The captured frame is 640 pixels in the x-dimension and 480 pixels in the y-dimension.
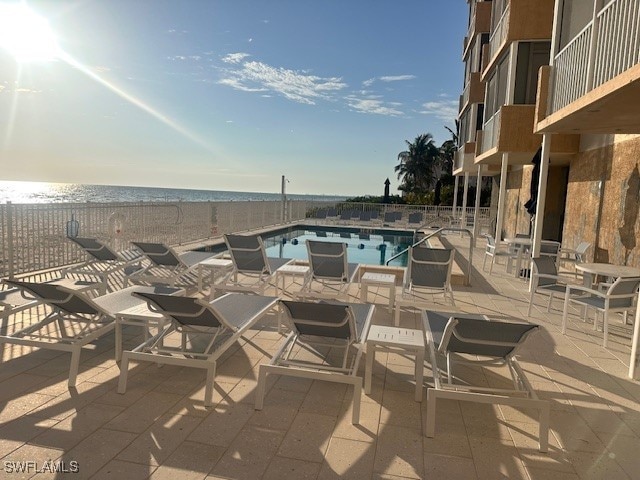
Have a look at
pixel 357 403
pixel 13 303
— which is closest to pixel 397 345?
pixel 357 403

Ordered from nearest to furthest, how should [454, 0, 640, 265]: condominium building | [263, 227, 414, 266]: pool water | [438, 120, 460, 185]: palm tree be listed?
1. [454, 0, 640, 265]: condominium building
2. [263, 227, 414, 266]: pool water
3. [438, 120, 460, 185]: palm tree

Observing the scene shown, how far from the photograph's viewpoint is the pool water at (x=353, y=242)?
12.3 meters

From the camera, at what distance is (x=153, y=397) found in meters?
3.20

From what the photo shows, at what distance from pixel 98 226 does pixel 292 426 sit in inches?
273

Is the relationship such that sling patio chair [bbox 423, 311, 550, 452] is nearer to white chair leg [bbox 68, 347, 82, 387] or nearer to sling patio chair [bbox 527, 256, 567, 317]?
white chair leg [bbox 68, 347, 82, 387]

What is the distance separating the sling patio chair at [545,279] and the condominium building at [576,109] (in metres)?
1.57

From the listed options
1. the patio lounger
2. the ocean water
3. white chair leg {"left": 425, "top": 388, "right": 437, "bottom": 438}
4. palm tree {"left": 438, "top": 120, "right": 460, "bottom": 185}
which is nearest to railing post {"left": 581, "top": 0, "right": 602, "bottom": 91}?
white chair leg {"left": 425, "top": 388, "right": 437, "bottom": 438}

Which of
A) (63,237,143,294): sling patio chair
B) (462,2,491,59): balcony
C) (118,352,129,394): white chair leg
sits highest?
(462,2,491,59): balcony

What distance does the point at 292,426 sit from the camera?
2869mm

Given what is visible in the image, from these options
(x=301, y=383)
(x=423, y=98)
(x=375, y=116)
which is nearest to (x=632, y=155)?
(x=301, y=383)

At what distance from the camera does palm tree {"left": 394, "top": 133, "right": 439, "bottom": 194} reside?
148 feet

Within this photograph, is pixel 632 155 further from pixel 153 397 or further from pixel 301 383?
pixel 153 397

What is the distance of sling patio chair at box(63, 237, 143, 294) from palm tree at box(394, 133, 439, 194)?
41.0m

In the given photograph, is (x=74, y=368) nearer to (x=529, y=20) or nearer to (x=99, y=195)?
(x=529, y=20)
